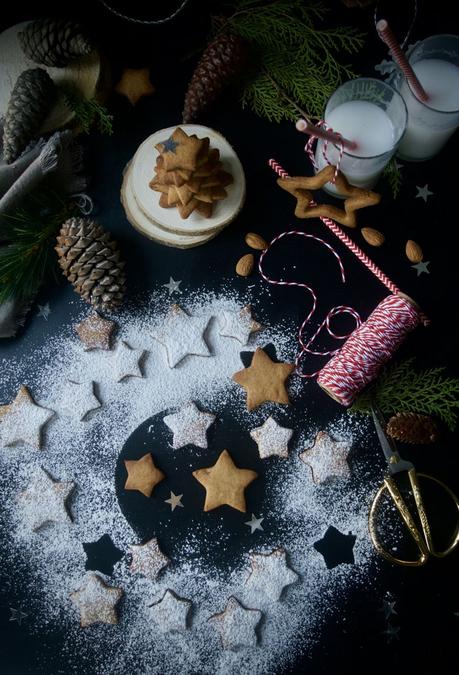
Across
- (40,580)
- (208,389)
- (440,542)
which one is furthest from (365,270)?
(40,580)

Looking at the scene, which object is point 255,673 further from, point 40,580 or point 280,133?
point 280,133

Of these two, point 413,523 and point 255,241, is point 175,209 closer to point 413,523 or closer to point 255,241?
point 255,241

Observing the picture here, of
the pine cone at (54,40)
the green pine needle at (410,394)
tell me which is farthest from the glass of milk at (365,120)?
the pine cone at (54,40)

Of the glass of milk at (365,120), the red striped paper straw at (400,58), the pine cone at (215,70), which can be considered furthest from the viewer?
the pine cone at (215,70)

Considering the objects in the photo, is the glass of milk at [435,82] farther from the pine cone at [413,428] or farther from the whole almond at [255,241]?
the pine cone at [413,428]

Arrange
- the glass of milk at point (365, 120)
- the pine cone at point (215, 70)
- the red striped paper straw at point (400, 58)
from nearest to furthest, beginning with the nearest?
1. the red striped paper straw at point (400, 58)
2. the glass of milk at point (365, 120)
3. the pine cone at point (215, 70)

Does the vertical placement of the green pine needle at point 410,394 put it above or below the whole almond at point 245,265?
below
